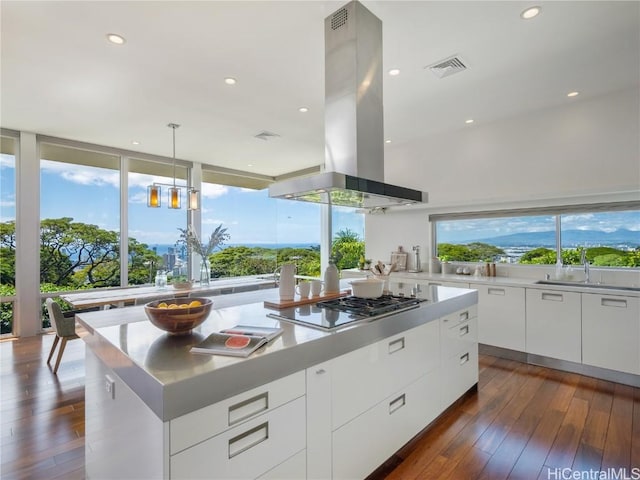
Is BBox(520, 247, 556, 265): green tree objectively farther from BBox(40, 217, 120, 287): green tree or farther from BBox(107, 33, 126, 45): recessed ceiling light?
BBox(40, 217, 120, 287): green tree

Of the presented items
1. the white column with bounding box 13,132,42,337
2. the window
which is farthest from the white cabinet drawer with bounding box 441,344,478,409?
the white column with bounding box 13,132,42,337

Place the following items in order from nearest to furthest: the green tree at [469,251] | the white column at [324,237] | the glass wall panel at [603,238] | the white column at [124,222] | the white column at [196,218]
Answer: the glass wall panel at [603,238], the green tree at [469,251], the white column at [124,222], the white column at [196,218], the white column at [324,237]

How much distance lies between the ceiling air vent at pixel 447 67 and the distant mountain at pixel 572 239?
88.4 inches

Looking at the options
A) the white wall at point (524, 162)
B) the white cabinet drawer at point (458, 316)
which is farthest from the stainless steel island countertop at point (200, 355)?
the white wall at point (524, 162)

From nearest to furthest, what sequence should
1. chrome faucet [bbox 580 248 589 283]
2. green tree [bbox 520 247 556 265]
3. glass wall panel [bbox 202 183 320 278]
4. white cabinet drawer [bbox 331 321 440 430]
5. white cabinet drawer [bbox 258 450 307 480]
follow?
1. white cabinet drawer [bbox 258 450 307 480]
2. white cabinet drawer [bbox 331 321 440 430]
3. chrome faucet [bbox 580 248 589 283]
4. green tree [bbox 520 247 556 265]
5. glass wall panel [bbox 202 183 320 278]

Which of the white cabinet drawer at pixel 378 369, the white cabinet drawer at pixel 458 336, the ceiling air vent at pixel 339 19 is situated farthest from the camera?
the white cabinet drawer at pixel 458 336

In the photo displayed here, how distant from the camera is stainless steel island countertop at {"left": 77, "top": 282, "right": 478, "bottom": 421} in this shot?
996mm

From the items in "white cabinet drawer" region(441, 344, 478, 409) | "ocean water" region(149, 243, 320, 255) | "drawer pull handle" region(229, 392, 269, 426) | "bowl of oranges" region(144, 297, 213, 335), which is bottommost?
"white cabinet drawer" region(441, 344, 478, 409)

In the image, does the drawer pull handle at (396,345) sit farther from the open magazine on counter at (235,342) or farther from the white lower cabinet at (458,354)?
the open magazine on counter at (235,342)

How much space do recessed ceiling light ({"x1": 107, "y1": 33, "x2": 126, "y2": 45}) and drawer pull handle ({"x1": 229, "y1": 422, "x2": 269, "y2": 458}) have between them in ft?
8.98

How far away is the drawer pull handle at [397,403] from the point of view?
5.94 feet

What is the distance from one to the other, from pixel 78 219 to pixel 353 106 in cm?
478

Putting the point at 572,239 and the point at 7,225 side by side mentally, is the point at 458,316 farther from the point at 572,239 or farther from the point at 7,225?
the point at 7,225

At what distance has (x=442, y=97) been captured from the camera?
331 centimetres
